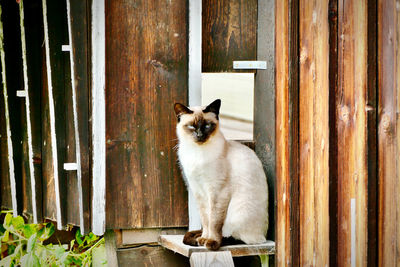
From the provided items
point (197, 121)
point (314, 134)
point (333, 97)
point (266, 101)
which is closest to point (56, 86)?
point (197, 121)

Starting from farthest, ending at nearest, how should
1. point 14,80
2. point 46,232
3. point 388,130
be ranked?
point 46,232
point 14,80
point 388,130

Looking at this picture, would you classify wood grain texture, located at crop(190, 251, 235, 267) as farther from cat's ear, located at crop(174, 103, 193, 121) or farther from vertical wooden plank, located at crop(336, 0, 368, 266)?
cat's ear, located at crop(174, 103, 193, 121)

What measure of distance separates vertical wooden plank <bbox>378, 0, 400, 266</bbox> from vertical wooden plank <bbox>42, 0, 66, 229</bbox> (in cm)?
222

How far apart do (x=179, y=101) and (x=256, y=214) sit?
96cm

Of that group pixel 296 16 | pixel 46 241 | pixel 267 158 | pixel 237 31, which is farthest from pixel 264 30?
pixel 46 241

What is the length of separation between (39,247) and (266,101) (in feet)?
7.15

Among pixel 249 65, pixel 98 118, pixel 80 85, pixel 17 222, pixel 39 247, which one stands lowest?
pixel 39 247

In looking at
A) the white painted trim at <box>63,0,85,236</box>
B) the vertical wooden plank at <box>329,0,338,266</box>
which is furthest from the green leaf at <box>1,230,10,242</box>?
the vertical wooden plank at <box>329,0,338,266</box>

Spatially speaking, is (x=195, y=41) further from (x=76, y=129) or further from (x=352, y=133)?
(x=352, y=133)

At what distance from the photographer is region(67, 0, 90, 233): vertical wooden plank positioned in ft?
10.7

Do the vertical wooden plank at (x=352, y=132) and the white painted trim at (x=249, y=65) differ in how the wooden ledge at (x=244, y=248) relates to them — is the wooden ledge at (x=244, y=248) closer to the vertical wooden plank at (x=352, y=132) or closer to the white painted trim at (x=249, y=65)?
the vertical wooden plank at (x=352, y=132)

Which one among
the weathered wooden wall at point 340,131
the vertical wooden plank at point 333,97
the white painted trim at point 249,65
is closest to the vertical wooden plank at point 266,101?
the white painted trim at point 249,65

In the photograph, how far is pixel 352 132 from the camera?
243cm

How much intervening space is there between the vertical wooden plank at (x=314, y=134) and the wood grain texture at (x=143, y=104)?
0.97 meters
